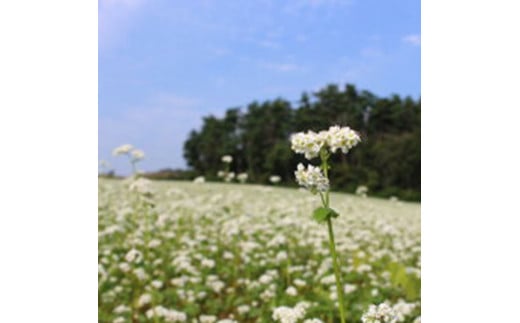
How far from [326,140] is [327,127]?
4.47 m

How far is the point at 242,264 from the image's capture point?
357cm

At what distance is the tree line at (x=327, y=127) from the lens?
17.7 ft

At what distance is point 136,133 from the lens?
2770mm

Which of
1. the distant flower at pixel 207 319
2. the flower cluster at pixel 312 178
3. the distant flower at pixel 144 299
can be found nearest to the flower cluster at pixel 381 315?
the flower cluster at pixel 312 178

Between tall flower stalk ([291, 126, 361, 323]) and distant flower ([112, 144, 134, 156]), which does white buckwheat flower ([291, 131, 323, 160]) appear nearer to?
tall flower stalk ([291, 126, 361, 323])

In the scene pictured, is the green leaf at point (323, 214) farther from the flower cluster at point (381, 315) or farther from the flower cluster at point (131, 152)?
the flower cluster at point (131, 152)

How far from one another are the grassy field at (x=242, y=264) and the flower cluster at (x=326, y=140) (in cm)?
36

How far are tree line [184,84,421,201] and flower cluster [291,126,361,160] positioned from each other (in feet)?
8.51

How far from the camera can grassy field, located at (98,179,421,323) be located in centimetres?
276

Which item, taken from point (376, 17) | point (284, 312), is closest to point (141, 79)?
point (376, 17)
